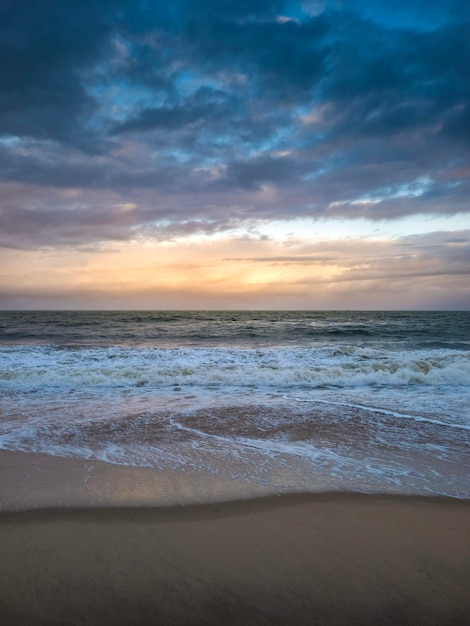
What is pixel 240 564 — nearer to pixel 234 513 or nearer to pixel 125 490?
pixel 234 513

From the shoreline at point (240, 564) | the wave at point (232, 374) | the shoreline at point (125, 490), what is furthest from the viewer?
the wave at point (232, 374)

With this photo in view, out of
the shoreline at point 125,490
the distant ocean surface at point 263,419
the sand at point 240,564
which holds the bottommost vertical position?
the distant ocean surface at point 263,419

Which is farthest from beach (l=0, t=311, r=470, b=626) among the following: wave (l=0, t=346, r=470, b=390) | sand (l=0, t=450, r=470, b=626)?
wave (l=0, t=346, r=470, b=390)

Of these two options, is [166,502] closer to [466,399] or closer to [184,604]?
[184,604]

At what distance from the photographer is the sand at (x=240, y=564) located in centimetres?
245

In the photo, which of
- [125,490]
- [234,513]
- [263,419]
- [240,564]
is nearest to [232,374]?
[263,419]

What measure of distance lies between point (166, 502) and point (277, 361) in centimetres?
1165

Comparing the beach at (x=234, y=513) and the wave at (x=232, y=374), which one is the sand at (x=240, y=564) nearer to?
the beach at (x=234, y=513)

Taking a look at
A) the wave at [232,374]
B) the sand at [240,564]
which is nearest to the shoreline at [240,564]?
the sand at [240,564]

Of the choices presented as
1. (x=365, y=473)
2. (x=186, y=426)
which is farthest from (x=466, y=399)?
(x=186, y=426)

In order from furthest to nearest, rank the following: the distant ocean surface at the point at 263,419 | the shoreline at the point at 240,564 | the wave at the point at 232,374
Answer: the wave at the point at 232,374
the distant ocean surface at the point at 263,419
the shoreline at the point at 240,564

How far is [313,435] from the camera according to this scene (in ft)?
20.6

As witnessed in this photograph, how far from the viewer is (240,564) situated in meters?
2.90

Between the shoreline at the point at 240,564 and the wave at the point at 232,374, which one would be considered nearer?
the shoreline at the point at 240,564
